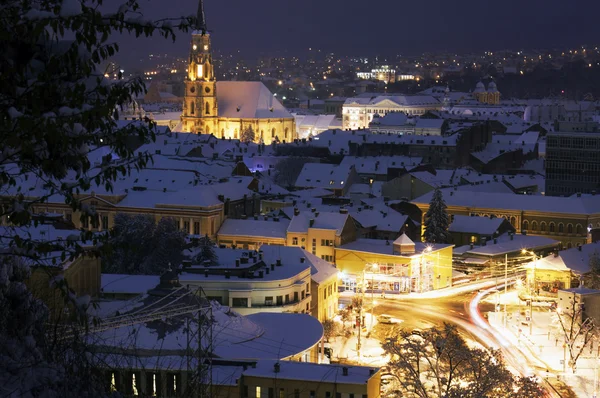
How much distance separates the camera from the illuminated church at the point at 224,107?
7081 centimetres

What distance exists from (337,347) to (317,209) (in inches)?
488

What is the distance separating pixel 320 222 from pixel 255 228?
7.40 ft

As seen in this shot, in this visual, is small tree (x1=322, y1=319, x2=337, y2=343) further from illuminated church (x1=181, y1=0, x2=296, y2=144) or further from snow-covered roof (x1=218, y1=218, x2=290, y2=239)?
illuminated church (x1=181, y1=0, x2=296, y2=144)

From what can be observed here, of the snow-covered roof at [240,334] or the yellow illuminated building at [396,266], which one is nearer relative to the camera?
the snow-covered roof at [240,334]

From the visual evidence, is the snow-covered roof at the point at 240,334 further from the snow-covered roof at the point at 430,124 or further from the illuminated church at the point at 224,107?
the snow-covered roof at the point at 430,124

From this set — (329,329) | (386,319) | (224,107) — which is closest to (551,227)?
(386,319)

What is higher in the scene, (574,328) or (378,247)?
(378,247)

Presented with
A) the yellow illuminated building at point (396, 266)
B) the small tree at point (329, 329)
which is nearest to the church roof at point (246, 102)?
the yellow illuminated building at point (396, 266)

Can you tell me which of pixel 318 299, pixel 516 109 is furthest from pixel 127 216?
pixel 516 109

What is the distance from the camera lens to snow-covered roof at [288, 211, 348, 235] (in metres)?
32.6

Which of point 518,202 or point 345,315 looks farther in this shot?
point 518,202

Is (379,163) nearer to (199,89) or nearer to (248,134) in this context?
(248,134)

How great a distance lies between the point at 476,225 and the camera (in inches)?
1518

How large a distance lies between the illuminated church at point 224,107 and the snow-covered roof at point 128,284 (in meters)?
45.0
